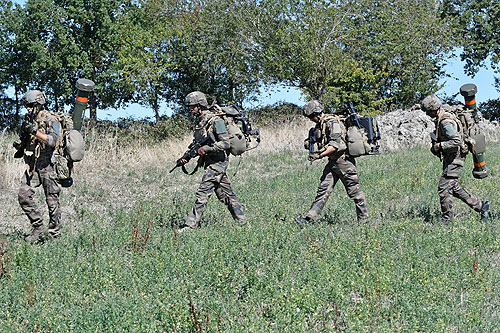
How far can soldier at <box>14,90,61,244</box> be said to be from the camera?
7480mm

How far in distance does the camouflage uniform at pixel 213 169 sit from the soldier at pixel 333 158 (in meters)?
1.14

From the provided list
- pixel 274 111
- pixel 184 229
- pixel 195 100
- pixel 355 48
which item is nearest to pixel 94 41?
pixel 274 111

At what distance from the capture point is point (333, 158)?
850 centimetres

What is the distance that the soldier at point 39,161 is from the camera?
748 cm

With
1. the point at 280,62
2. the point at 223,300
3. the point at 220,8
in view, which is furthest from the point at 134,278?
the point at 220,8

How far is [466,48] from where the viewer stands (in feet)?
126

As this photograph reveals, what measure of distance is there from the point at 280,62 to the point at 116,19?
16575 millimetres

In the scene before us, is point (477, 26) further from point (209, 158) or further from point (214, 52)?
point (209, 158)

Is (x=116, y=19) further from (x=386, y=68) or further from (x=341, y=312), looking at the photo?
(x=341, y=312)

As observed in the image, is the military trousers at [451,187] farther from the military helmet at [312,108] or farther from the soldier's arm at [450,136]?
the military helmet at [312,108]

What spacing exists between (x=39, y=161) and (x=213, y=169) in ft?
7.94

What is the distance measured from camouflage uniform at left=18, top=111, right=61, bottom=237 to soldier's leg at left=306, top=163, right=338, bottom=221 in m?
3.66

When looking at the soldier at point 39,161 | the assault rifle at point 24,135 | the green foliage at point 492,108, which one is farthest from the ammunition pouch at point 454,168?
the green foliage at point 492,108

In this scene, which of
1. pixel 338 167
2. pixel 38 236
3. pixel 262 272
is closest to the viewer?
pixel 262 272
